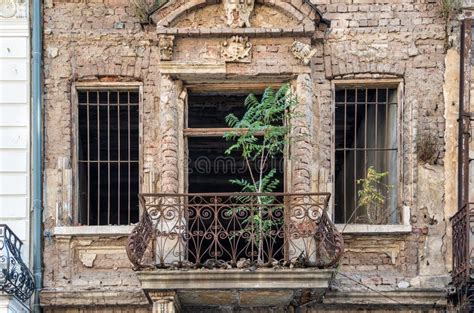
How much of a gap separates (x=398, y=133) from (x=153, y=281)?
12.2 ft

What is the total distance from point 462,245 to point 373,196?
1.26m

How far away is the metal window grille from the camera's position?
13.6 meters

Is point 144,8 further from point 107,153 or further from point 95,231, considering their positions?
point 95,231

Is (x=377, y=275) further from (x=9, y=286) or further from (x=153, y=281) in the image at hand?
(x=9, y=286)

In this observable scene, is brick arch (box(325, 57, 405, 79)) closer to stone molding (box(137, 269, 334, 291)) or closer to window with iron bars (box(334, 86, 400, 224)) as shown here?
window with iron bars (box(334, 86, 400, 224))

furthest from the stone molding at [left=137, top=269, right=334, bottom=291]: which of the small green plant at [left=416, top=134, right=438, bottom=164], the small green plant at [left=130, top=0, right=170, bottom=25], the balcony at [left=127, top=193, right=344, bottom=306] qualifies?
the small green plant at [left=130, top=0, right=170, bottom=25]

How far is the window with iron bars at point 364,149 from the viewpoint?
532 inches

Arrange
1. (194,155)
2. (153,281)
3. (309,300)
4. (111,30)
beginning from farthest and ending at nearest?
(194,155)
(111,30)
(309,300)
(153,281)

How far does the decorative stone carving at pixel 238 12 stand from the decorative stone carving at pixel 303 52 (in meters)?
0.67

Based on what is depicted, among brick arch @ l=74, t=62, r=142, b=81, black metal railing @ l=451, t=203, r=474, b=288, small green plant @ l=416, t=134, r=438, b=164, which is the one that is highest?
brick arch @ l=74, t=62, r=142, b=81

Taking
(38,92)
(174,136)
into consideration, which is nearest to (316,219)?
(174,136)

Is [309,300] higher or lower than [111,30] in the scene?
lower

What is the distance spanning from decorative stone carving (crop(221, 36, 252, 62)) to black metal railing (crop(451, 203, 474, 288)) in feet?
10.6

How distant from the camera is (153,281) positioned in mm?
11875
